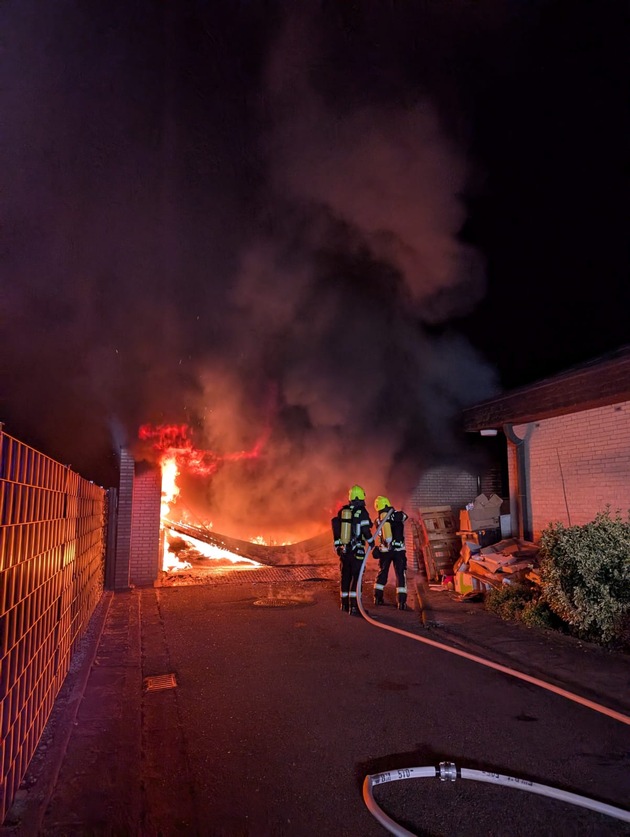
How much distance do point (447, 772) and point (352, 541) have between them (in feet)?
15.3

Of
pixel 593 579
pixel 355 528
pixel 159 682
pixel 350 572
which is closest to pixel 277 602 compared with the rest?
pixel 350 572

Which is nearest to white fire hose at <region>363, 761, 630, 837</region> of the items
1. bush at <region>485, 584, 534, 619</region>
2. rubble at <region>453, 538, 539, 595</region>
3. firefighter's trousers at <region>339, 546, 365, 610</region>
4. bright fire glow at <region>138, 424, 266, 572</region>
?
bush at <region>485, 584, 534, 619</region>

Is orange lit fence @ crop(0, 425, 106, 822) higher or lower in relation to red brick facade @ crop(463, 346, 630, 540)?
lower

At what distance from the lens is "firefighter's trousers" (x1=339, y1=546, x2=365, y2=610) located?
7254 millimetres

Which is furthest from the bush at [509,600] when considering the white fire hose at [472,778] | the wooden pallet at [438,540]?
the white fire hose at [472,778]

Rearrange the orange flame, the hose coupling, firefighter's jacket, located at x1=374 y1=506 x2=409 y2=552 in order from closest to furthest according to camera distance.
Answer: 1. the hose coupling
2. firefighter's jacket, located at x1=374 y1=506 x2=409 y2=552
3. the orange flame

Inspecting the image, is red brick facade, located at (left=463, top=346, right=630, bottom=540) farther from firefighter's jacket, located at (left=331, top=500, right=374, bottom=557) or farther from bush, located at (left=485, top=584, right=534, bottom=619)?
firefighter's jacket, located at (left=331, top=500, right=374, bottom=557)

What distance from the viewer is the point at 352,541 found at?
745cm

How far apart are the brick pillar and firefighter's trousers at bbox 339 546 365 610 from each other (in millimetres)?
3989

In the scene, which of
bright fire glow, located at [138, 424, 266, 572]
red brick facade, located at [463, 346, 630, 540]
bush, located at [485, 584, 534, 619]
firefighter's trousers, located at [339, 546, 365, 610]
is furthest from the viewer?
bright fire glow, located at [138, 424, 266, 572]

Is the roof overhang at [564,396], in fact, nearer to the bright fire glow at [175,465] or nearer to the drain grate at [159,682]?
the bright fire glow at [175,465]

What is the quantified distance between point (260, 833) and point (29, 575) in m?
1.75

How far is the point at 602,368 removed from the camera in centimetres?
679

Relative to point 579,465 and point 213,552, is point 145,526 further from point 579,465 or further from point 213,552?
point 579,465
